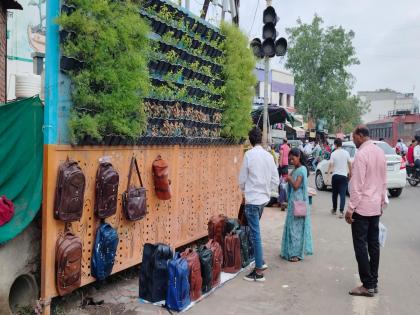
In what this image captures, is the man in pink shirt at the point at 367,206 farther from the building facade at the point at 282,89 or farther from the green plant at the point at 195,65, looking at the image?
the building facade at the point at 282,89

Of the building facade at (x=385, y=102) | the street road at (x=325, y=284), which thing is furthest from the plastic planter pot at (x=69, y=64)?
the building facade at (x=385, y=102)

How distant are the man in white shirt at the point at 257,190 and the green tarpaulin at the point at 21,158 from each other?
2.84 m

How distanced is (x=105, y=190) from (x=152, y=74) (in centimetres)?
190

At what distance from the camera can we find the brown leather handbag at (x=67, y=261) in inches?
174

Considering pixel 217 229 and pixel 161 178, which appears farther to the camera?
pixel 217 229

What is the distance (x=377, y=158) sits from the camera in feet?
18.3

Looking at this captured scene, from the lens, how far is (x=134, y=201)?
215 inches

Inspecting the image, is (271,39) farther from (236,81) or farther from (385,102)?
(385,102)

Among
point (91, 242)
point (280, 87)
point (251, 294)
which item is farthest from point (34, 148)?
point (280, 87)

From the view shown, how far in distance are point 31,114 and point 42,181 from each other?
672 mm

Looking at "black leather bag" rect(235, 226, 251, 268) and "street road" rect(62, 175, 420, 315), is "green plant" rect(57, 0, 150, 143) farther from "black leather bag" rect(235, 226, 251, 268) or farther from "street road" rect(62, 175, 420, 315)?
"black leather bag" rect(235, 226, 251, 268)

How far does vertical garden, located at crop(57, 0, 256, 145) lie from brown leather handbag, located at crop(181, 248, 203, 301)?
5.10ft

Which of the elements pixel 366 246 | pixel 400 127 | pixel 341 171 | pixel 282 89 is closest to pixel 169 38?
pixel 366 246

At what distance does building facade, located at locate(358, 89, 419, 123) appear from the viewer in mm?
77688
